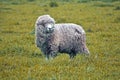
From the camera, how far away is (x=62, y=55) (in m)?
12.5

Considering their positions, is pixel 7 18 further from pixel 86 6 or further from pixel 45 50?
pixel 45 50

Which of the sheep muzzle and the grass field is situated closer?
the grass field

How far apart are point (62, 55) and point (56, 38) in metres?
1.67

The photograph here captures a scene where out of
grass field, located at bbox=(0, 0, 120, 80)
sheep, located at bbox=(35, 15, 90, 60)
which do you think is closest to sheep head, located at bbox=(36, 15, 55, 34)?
sheep, located at bbox=(35, 15, 90, 60)

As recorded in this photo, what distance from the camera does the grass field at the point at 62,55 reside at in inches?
357

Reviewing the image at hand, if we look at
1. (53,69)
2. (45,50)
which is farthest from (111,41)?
(53,69)

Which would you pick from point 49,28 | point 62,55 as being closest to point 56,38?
point 49,28

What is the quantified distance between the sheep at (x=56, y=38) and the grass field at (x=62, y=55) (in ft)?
0.90

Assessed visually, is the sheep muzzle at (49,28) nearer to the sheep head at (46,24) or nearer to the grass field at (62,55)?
the sheep head at (46,24)

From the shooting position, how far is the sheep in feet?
35.3

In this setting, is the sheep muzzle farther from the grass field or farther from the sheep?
the grass field

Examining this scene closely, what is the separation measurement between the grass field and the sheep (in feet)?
0.90

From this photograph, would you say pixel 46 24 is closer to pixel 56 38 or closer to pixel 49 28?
pixel 49 28

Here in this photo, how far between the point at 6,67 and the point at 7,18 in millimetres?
→ 12163
